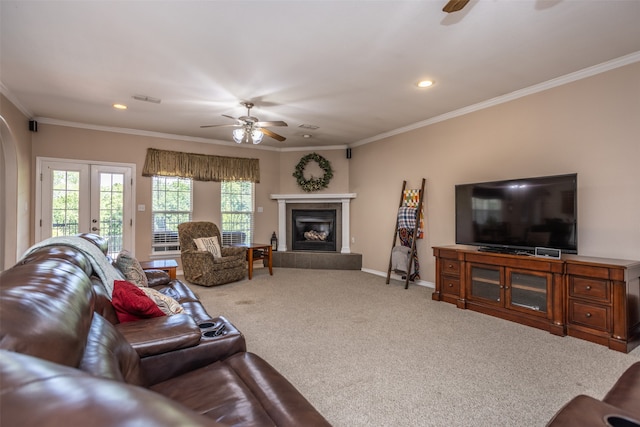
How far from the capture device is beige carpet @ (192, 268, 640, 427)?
1865mm

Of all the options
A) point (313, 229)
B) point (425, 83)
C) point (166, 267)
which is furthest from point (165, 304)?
point (313, 229)

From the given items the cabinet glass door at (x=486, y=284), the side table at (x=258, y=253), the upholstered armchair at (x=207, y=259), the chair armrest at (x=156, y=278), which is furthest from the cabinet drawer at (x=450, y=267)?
the chair armrest at (x=156, y=278)

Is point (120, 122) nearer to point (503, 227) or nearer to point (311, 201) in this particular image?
point (311, 201)

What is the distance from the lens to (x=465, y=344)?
2762mm

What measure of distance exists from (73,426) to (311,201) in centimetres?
639

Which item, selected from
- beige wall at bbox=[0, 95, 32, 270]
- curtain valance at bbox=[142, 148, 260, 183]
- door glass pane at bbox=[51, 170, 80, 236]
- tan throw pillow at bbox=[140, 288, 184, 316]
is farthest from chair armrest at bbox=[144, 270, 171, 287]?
curtain valance at bbox=[142, 148, 260, 183]

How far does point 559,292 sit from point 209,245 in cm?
481

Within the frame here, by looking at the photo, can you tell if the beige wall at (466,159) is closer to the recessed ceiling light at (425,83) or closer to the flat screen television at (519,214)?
the flat screen television at (519,214)

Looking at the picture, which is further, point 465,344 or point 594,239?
point 594,239

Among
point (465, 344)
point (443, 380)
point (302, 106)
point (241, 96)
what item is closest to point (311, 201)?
point (302, 106)

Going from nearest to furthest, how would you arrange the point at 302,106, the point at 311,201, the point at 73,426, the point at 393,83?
the point at 73,426 → the point at 393,83 → the point at 302,106 → the point at 311,201

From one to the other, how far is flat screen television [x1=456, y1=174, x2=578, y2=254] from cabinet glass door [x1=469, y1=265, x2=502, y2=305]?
0.29 metres

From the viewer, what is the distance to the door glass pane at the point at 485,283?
350 cm

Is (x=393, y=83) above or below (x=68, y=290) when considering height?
above
